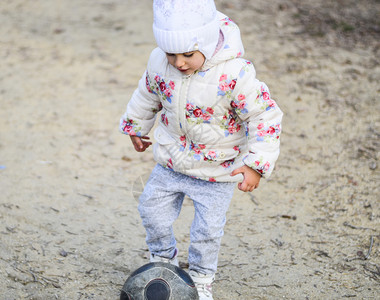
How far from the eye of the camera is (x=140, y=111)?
3131mm

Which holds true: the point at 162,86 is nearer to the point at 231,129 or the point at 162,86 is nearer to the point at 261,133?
the point at 231,129

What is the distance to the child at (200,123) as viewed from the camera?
2652mm

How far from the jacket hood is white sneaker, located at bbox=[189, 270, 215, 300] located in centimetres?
127

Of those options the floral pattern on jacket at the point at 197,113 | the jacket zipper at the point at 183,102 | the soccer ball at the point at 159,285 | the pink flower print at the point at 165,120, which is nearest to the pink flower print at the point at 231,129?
the floral pattern on jacket at the point at 197,113

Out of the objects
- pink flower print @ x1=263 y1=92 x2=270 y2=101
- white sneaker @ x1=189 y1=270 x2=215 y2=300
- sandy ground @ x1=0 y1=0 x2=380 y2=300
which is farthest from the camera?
sandy ground @ x1=0 y1=0 x2=380 y2=300

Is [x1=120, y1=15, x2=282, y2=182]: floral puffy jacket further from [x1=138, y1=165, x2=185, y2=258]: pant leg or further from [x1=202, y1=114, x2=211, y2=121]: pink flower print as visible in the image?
[x1=138, y1=165, x2=185, y2=258]: pant leg

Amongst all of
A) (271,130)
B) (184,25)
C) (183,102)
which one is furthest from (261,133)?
(184,25)

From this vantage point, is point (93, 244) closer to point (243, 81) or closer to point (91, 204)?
point (91, 204)

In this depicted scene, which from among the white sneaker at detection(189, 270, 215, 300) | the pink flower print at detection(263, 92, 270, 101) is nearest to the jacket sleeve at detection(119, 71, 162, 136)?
the pink flower print at detection(263, 92, 270, 101)

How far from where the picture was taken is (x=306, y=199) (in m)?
4.58

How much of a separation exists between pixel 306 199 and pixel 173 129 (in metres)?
2.01

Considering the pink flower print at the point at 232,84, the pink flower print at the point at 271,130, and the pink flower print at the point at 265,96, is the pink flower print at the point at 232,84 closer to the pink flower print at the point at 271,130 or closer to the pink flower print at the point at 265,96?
the pink flower print at the point at 265,96

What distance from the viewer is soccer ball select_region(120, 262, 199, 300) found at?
292 cm

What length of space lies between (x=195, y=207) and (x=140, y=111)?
0.64 m
